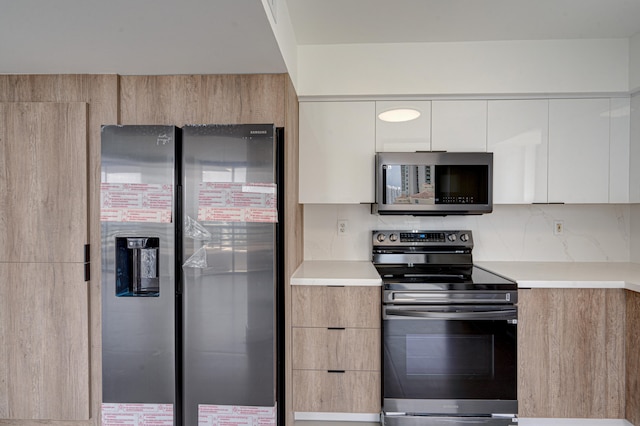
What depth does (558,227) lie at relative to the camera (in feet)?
8.55

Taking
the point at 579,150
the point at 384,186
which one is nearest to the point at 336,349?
the point at 384,186

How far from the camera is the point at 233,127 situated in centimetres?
178

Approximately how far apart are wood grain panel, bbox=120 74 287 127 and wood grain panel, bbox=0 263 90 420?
0.96 metres

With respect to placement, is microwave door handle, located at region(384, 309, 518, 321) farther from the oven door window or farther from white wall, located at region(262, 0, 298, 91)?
white wall, located at region(262, 0, 298, 91)

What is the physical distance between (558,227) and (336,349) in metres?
1.90

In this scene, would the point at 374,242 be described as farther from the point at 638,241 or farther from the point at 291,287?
the point at 638,241

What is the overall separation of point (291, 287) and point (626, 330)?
189cm

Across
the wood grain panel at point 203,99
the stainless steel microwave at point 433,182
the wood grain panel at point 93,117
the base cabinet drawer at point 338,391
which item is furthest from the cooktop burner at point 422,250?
the wood grain panel at point 93,117

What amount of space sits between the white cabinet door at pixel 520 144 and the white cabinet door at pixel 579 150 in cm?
6

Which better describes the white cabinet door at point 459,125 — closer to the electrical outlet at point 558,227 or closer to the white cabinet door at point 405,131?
the white cabinet door at point 405,131

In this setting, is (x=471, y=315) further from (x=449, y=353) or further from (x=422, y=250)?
(x=422, y=250)

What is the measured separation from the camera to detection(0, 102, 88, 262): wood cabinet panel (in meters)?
1.94

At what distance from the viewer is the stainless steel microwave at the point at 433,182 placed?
7.31 ft

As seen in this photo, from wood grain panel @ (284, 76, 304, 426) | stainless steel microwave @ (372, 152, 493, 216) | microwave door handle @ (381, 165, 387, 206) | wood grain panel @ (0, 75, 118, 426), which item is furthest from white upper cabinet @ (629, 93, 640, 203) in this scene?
wood grain panel @ (0, 75, 118, 426)
